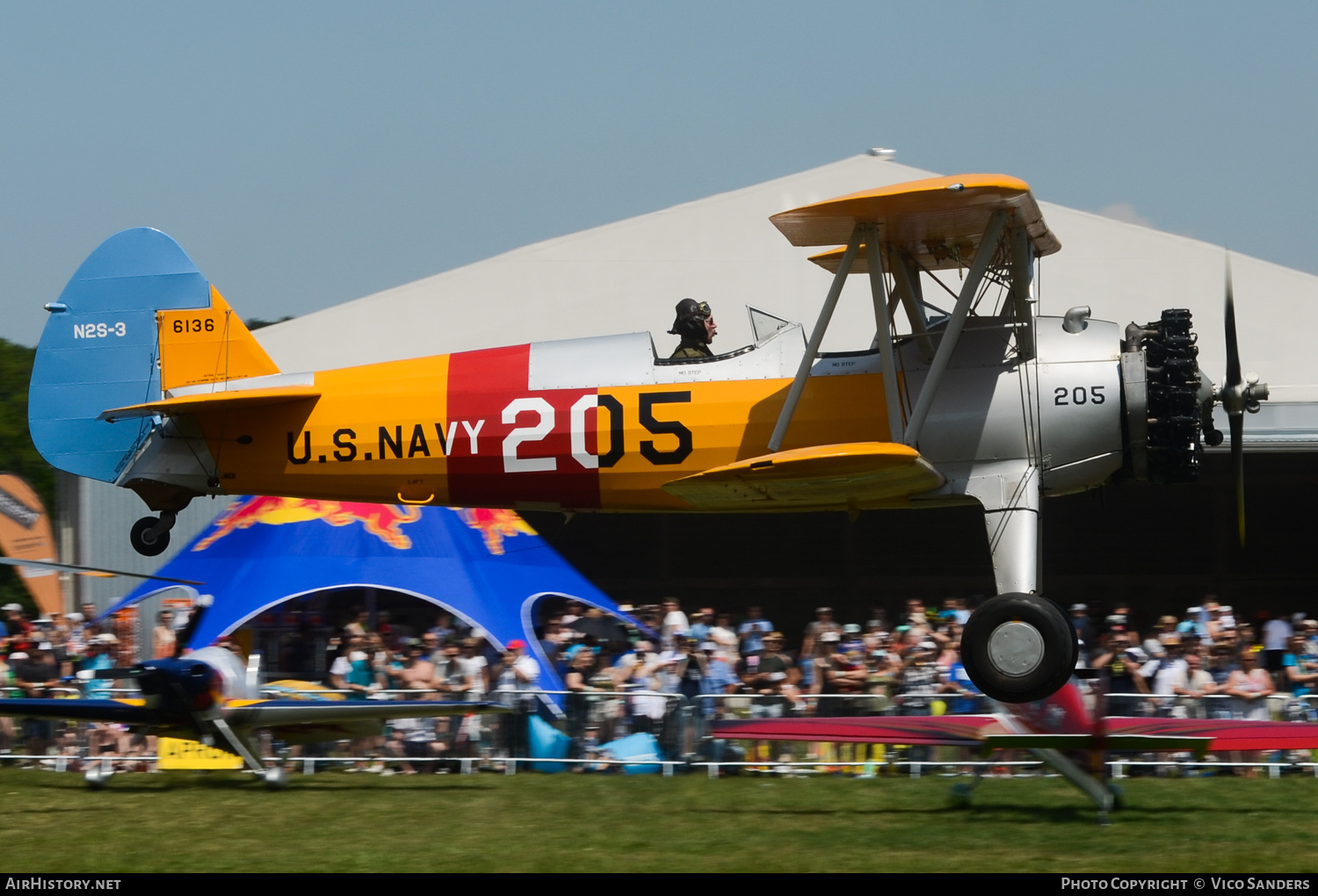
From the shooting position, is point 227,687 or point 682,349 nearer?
point 682,349

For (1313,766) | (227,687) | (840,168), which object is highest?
(840,168)

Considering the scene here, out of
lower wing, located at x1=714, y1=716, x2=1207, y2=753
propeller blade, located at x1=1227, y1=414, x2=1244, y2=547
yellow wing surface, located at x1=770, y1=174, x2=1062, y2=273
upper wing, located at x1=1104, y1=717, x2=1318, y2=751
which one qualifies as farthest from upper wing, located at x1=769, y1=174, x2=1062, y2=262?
upper wing, located at x1=1104, y1=717, x2=1318, y2=751

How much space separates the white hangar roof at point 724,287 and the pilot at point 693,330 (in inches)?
308

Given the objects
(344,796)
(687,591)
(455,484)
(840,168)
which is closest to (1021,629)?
(455,484)

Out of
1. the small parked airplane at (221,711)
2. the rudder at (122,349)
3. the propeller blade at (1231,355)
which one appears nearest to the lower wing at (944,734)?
the small parked airplane at (221,711)

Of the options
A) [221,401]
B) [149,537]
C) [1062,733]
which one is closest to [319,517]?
[149,537]

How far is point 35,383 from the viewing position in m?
10.3

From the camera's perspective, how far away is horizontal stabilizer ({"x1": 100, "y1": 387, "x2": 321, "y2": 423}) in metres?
9.41

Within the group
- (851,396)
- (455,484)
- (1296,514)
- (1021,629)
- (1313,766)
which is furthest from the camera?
(1296,514)

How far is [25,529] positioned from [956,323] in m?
14.4
